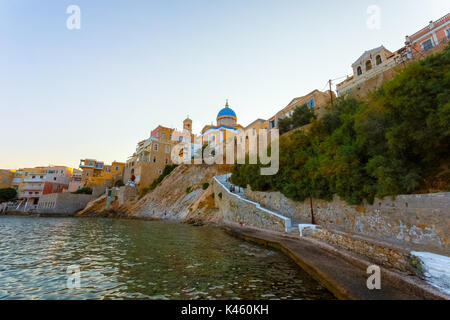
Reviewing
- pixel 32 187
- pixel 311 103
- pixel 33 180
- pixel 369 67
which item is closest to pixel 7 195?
pixel 32 187

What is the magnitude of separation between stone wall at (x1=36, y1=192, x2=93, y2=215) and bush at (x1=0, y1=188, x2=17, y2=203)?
10728mm

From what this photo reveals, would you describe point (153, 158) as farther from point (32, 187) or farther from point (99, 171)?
point (32, 187)

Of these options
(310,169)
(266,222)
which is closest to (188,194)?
(266,222)

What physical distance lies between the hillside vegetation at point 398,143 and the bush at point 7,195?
238ft

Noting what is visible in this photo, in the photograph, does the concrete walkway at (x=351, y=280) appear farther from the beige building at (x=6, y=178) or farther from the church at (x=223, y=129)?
the beige building at (x=6, y=178)

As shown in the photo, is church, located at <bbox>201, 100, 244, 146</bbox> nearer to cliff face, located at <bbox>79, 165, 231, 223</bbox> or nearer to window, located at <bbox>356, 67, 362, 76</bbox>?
cliff face, located at <bbox>79, 165, 231, 223</bbox>

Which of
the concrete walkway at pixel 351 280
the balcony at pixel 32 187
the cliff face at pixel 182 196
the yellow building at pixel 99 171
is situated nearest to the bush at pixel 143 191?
the cliff face at pixel 182 196

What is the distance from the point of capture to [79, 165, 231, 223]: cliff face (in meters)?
31.4

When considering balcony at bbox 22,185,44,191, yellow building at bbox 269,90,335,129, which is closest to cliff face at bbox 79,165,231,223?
yellow building at bbox 269,90,335,129

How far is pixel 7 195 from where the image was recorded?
5150 centimetres
